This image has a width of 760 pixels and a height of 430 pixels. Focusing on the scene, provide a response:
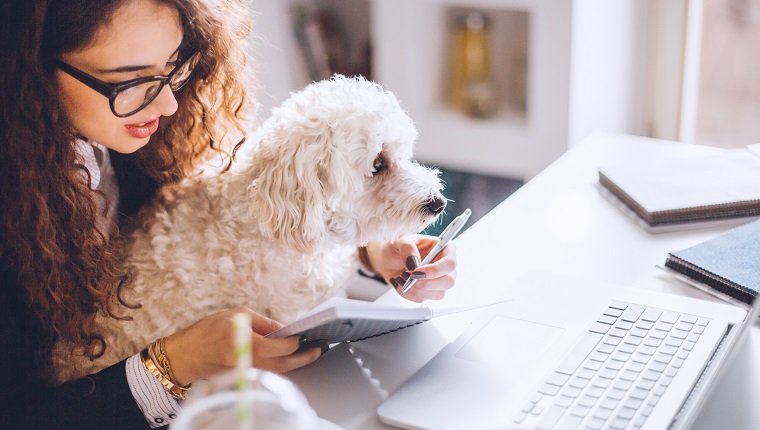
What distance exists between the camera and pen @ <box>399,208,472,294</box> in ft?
3.75

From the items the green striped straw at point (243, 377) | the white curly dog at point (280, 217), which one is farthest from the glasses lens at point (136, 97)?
the green striped straw at point (243, 377)

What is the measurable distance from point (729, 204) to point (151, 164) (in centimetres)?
87

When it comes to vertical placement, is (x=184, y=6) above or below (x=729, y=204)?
above

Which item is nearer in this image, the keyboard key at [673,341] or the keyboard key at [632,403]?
the keyboard key at [632,403]

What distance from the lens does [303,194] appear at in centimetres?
114

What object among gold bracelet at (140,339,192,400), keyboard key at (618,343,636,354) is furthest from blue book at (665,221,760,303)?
gold bracelet at (140,339,192,400)

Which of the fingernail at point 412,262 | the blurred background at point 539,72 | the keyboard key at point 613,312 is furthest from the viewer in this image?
the blurred background at point 539,72

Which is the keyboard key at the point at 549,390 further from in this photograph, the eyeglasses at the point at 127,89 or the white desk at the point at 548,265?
the eyeglasses at the point at 127,89

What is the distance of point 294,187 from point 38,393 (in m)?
0.41

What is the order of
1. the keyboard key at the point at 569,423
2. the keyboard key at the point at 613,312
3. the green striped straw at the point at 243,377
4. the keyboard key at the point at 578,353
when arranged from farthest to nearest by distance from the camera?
the keyboard key at the point at 613,312 → the keyboard key at the point at 578,353 → the keyboard key at the point at 569,423 → the green striped straw at the point at 243,377

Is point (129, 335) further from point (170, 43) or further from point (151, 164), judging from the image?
point (170, 43)

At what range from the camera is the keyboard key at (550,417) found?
85 centimetres

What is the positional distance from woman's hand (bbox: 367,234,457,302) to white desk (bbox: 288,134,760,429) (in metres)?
0.04

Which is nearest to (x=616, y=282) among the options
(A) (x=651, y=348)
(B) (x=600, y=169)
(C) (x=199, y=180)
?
(A) (x=651, y=348)
